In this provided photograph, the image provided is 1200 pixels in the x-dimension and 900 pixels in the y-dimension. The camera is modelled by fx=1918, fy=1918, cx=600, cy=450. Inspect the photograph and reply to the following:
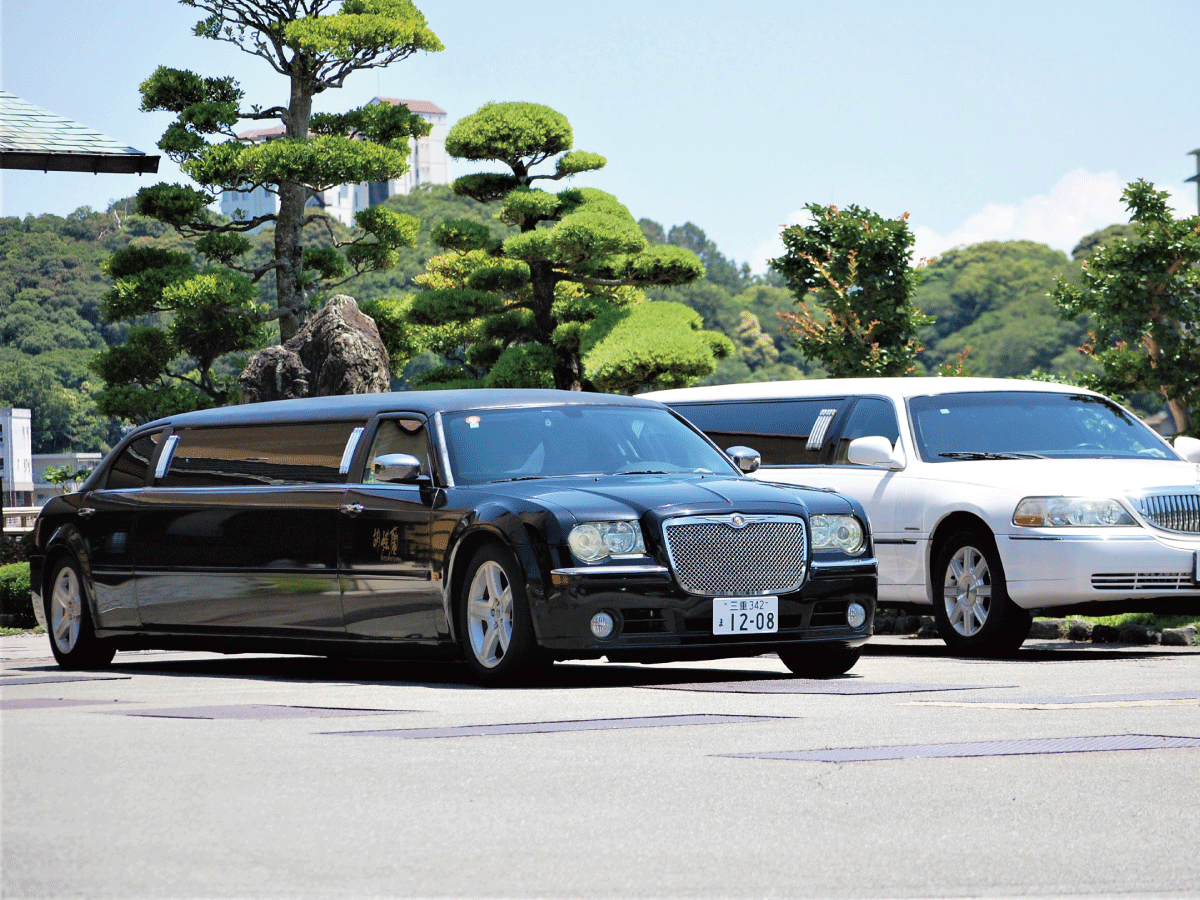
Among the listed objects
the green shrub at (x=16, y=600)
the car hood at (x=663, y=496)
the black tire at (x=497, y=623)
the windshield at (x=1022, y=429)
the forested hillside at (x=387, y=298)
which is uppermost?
the forested hillside at (x=387, y=298)

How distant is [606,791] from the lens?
20.0 ft

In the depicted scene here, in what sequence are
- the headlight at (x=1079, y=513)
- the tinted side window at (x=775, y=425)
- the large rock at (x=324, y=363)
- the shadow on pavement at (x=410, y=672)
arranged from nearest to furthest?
the shadow on pavement at (x=410, y=672) → the headlight at (x=1079, y=513) → the tinted side window at (x=775, y=425) → the large rock at (x=324, y=363)

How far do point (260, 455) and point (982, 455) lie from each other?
4929 millimetres

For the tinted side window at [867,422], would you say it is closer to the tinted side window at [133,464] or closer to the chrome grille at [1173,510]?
the chrome grille at [1173,510]

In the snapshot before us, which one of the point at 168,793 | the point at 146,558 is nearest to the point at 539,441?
the point at 146,558

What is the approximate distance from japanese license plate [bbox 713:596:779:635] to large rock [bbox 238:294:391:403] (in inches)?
719

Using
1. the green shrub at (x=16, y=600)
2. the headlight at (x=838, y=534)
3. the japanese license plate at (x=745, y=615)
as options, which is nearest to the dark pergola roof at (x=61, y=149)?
the green shrub at (x=16, y=600)

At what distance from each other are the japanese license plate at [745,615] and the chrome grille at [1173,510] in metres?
3.36

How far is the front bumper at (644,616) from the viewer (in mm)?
9461

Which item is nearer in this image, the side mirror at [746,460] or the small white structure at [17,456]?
the side mirror at [746,460]

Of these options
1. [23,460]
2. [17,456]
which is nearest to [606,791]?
[17,456]

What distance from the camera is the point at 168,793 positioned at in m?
5.98

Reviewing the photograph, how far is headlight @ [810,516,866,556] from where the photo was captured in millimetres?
10352

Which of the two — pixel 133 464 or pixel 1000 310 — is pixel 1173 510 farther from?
pixel 1000 310
